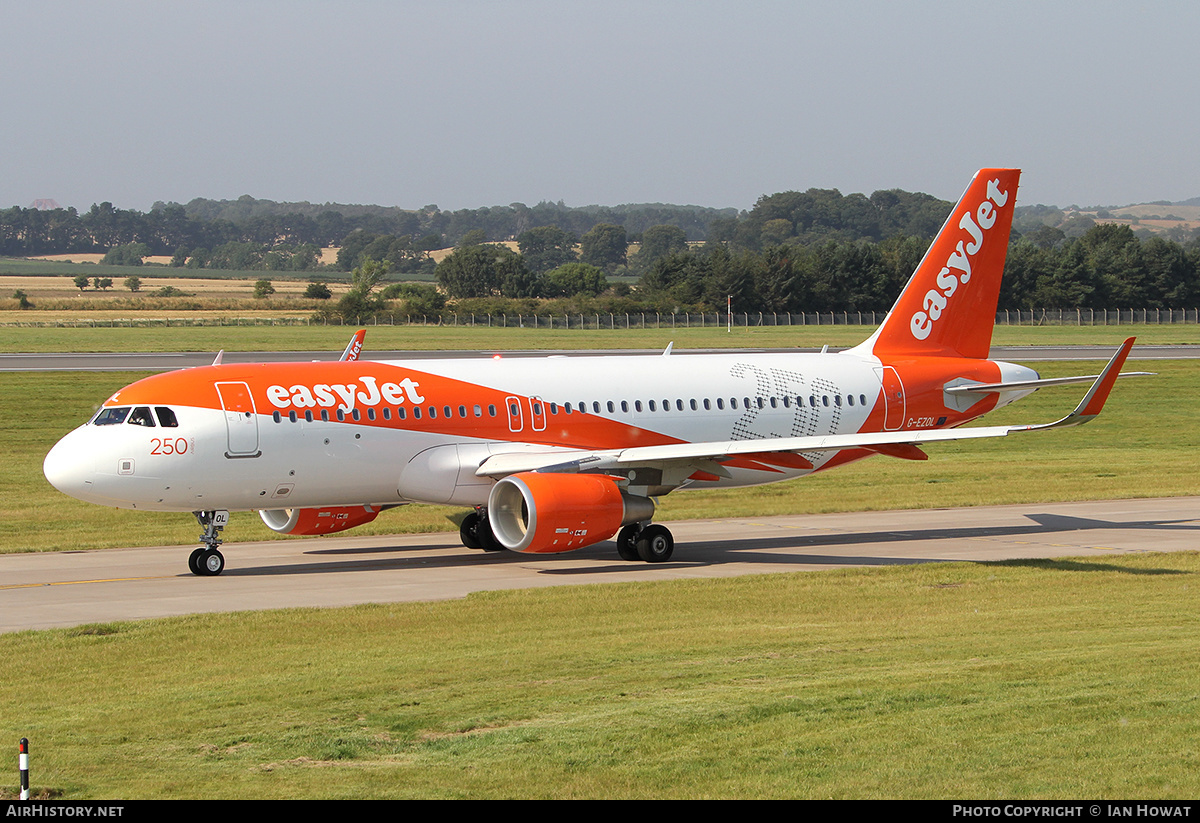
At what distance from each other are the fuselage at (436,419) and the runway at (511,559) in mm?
1532

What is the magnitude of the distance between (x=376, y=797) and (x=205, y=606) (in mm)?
12627

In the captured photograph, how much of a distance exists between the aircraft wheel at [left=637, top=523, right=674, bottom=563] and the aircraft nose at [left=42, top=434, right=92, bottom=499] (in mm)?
10667

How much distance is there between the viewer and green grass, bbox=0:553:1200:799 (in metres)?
11.8

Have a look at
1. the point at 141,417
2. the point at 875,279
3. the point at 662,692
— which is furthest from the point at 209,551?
the point at 875,279

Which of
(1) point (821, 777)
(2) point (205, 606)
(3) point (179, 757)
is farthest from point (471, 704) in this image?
(2) point (205, 606)

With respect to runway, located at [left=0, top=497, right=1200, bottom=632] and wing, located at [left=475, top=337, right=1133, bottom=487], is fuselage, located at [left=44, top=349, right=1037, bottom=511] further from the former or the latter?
runway, located at [left=0, top=497, right=1200, bottom=632]

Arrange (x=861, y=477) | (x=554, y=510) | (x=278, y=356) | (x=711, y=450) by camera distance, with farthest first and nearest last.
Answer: (x=278, y=356), (x=861, y=477), (x=711, y=450), (x=554, y=510)

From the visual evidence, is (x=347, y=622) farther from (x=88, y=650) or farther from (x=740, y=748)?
(x=740, y=748)

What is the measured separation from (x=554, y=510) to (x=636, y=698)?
11.1m

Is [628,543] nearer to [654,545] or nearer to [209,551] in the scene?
[654,545]

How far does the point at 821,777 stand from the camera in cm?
1173

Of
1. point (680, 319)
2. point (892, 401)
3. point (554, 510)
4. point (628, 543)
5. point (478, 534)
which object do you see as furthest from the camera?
point (680, 319)

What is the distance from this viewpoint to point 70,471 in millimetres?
25719

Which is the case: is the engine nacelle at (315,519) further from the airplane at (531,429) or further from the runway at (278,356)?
the runway at (278,356)
